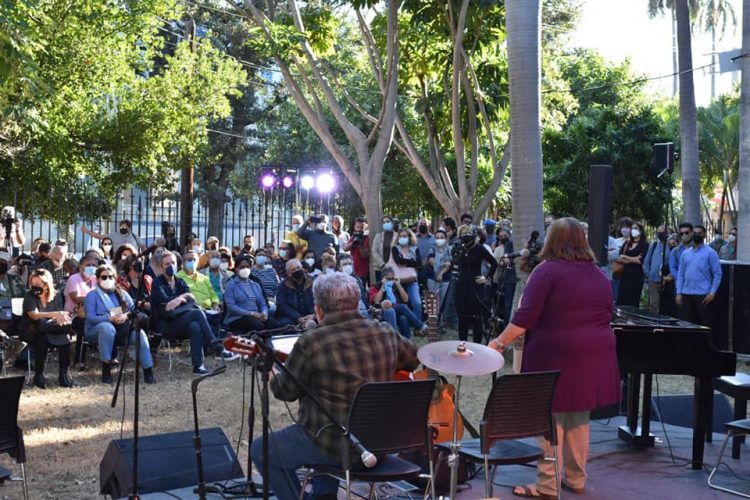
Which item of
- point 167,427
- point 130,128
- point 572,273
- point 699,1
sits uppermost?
point 699,1

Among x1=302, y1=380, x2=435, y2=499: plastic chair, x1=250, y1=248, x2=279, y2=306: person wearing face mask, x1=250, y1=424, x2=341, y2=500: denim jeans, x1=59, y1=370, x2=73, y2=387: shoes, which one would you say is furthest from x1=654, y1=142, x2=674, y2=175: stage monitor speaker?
x1=250, y1=424, x2=341, y2=500: denim jeans

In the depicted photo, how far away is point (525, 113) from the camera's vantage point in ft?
41.8

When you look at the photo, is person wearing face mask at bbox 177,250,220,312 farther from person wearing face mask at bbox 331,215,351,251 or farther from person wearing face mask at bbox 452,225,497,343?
person wearing face mask at bbox 331,215,351,251

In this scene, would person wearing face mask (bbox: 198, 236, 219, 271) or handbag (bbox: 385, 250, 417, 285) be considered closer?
handbag (bbox: 385, 250, 417, 285)

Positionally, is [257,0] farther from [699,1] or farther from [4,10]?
[4,10]

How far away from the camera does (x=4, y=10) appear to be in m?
9.73

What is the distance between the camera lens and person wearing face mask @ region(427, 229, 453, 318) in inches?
644

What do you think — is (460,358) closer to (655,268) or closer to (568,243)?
(568,243)

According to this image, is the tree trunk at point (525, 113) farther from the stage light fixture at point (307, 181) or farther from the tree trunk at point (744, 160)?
the stage light fixture at point (307, 181)

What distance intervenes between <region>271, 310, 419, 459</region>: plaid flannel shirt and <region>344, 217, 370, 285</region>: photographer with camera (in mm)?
11433

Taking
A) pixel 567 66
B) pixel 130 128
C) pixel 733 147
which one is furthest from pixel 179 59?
pixel 733 147

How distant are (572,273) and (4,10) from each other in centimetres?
654

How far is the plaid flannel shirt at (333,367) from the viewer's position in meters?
5.48

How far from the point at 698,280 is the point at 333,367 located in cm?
965
